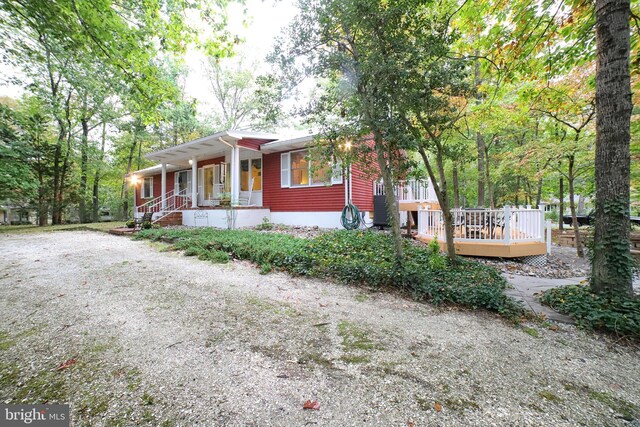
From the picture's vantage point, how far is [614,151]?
3084 millimetres

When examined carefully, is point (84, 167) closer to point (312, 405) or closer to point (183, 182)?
point (183, 182)

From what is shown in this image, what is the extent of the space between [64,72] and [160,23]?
253cm

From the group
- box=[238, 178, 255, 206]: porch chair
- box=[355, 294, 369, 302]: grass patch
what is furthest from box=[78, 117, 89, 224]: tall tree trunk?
box=[355, 294, 369, 302]: grass patch

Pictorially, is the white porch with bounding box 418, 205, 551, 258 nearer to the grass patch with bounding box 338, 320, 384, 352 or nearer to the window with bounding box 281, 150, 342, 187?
the grass patch with bounding box 338, 320, 384, 352

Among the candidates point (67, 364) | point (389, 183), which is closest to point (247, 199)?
point (389, 183)

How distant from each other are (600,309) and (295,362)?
347 centimetres

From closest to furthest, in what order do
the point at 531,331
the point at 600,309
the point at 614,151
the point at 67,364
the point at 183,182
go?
the point at 67,364
the point at 531,331
the point at 600,309
the point at 614,151
the point at 183,182

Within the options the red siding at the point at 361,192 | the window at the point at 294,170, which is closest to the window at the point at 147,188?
the window at the point at 294,170

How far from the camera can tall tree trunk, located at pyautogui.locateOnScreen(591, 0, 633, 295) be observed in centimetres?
302

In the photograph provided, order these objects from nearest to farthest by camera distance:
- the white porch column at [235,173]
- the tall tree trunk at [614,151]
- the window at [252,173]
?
the tall tree trunk at [614,151] → the white porch column at [235,173] → the window at [252,173]

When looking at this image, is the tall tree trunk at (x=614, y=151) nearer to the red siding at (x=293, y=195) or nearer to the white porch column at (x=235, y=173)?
the red siding at (x=293, y=195)

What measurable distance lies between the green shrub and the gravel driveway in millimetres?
223

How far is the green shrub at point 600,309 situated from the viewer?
257cm

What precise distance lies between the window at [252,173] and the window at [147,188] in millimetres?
10380
